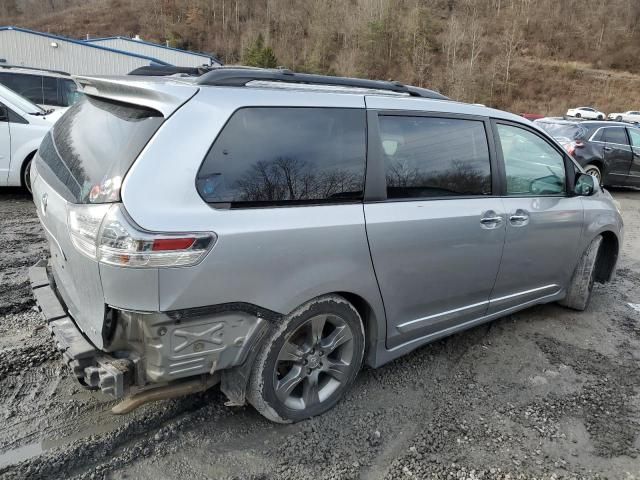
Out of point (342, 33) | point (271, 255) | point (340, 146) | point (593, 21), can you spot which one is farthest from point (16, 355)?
point (593, 21)

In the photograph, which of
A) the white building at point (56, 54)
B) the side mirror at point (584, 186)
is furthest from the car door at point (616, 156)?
the white building at point (56, 54)

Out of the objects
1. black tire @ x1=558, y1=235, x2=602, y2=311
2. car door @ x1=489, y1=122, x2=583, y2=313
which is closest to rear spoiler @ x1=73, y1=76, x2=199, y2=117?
car door @ x1=489, y1=122, x2=583, y2=313

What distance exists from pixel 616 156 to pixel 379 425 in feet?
37.2

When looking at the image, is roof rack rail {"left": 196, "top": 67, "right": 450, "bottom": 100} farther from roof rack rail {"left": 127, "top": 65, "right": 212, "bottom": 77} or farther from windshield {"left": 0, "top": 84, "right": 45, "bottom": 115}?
windshield {"left": 0, "top": 84, "right": 45, "bottom": 115}

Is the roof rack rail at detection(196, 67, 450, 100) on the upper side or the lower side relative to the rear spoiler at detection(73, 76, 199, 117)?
upper

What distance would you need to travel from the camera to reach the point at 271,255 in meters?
2.32

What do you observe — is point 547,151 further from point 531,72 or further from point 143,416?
point 531,72

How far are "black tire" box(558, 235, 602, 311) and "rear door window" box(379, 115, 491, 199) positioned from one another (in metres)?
1.66

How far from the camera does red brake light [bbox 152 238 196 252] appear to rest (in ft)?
6.75

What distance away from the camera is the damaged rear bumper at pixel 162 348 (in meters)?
2.15

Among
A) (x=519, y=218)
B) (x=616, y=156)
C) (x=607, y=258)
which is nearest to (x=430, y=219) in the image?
(x=519, y=218)

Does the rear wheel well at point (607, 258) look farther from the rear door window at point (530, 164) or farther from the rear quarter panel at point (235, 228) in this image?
the rear quarter panel at point (235, 228)

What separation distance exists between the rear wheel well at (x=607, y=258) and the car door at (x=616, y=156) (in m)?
7.87

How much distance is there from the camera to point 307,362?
273cm
